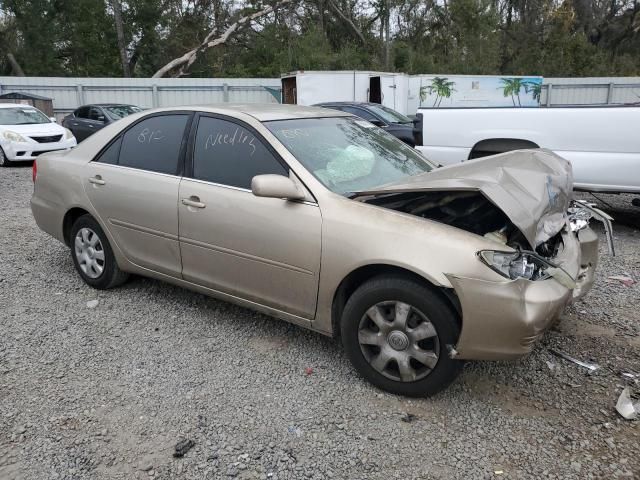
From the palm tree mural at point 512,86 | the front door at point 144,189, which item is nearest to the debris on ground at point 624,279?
the front door at point 144,189

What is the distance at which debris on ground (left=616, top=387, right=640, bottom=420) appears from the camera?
9.84 feet

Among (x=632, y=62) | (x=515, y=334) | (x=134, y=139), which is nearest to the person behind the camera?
(x=515, y=334)

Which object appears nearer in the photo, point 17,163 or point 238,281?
point 238,281

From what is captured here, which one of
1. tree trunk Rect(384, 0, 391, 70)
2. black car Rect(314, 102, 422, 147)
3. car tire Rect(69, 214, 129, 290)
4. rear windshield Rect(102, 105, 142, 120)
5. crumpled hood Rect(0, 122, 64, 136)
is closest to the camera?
car tire Rect(69, 214, 129, 290)

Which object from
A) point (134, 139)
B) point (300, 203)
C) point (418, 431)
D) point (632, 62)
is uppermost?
point (632, 62)

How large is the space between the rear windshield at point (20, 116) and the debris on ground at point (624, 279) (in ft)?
44.6

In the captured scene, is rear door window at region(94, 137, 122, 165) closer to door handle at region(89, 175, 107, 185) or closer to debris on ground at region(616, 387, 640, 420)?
door handle at region(89, 175, 107, 185)

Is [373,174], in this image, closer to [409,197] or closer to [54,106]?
[409,197]

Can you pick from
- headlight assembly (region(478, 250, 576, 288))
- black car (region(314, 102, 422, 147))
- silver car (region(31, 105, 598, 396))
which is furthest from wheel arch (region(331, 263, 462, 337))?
black car (region(314, 102, 422, 147))

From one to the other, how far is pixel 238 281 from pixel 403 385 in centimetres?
129

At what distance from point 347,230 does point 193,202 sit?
1.24 meters

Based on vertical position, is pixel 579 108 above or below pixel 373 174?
above

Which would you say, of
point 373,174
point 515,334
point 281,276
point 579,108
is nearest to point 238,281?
point 281,276

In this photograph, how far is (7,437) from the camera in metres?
2.87
